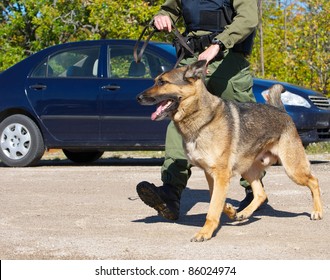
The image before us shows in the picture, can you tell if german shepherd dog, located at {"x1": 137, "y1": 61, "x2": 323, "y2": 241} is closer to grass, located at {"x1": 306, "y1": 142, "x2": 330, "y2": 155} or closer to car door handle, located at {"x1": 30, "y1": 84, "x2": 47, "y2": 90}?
car door handle, located at {"x1": 30, "y1": 84, "x2": 47, "y2": 90}

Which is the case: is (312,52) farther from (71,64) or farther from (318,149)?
(71,64)

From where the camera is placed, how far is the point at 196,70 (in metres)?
6.66

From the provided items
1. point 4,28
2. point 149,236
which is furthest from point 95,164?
point 4,28

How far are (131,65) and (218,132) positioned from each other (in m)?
5.84

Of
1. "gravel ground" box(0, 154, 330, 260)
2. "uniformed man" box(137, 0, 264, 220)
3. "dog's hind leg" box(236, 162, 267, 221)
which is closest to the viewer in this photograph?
"gravel ground" box(0, 154, 330, 260)

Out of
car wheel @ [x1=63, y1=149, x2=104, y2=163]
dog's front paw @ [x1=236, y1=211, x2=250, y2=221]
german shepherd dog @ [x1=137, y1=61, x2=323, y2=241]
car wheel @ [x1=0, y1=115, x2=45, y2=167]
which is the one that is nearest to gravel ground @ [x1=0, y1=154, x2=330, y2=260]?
dog's front paw @ [x1=236, y1=211, x2=250, y2=221]

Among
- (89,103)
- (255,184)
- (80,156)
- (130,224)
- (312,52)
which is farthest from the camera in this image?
(312,52)

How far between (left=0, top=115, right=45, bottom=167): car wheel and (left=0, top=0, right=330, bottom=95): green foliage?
913 cm

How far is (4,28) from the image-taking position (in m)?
24.5

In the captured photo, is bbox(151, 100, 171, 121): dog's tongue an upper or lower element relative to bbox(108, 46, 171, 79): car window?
upper

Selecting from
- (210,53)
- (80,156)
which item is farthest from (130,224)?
(80,156)

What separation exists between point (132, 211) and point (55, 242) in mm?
1819

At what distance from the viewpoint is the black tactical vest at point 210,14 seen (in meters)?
7.32

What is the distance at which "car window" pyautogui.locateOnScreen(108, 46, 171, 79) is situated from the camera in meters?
12.4
